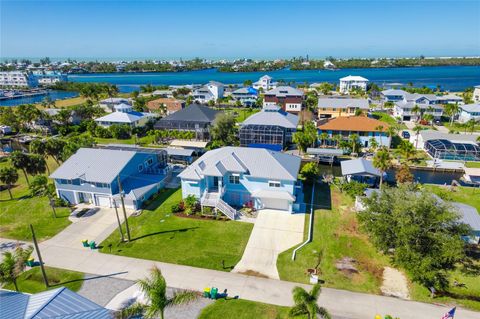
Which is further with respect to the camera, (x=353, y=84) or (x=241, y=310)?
(x=353, y=84)

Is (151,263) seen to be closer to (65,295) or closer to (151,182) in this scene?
(65,295)

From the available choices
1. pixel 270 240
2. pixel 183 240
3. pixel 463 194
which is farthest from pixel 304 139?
pixel 183 240

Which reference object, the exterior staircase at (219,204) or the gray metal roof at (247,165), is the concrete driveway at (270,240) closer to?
the exterior staircase at (219,204)

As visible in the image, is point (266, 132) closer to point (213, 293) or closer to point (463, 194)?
point (463, 194)

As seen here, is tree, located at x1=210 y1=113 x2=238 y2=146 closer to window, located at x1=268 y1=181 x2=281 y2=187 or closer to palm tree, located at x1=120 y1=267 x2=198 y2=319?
window, located at x1=268 y1=181 x2=281 y2=187

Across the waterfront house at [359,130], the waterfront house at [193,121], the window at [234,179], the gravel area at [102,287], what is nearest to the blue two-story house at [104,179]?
the window at [234,179]

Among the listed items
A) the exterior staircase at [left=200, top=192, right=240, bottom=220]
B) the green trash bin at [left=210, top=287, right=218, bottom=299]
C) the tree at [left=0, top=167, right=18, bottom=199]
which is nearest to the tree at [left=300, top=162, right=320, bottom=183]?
the exterior staircase at [left=200, top=192, right=240, bottom=220]
